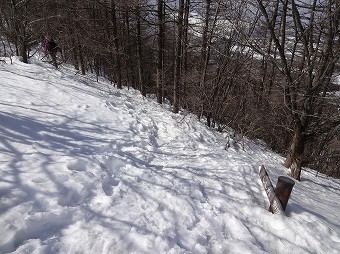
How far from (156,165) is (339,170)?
1785 cm

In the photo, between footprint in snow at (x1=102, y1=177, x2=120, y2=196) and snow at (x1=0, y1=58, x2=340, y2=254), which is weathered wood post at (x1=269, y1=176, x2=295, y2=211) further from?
footprint in snow at (x1=102, y1=177, x2=120, y2=196)

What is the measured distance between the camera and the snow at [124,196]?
318 centimetres

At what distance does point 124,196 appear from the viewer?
160 inches

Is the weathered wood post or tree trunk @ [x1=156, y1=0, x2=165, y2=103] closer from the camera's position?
the weathered wood post

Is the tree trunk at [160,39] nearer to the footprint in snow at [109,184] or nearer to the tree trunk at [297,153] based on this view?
the tree trunk at [297,153]

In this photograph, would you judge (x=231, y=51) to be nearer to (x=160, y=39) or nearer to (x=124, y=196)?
(x=160, y=39)

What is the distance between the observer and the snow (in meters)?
3.18

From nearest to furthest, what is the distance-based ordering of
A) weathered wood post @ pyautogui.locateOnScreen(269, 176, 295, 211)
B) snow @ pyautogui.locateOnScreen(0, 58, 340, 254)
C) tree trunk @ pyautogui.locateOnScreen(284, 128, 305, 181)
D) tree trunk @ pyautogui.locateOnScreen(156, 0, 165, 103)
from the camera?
1. snow @ pyautogui.locateOnScreen(0, 58, 340, 254)
2. weathered wood post @ pyautogui.locateOnScreen(269, 176, 295, 211)
3. tree trunk @ pyautogui.locateOnScreen(284, 128, 305, 181)
4. tree trunk @ pyautogui.locateOnScreen(156, 0, 165, 103)

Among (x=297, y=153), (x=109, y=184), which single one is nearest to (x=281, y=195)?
(x=109, y=184)

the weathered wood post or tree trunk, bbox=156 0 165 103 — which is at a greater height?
tree trunk, bbox=156 0 165 103

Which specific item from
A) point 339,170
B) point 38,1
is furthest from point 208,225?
point 339,170

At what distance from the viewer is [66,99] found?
7.50 meters

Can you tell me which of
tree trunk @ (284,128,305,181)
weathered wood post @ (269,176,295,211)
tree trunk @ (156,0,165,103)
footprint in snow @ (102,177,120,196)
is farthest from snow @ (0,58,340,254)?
tree trunk @ (156,0,165,103)

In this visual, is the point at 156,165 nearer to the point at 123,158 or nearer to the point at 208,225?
the point at 123,158
